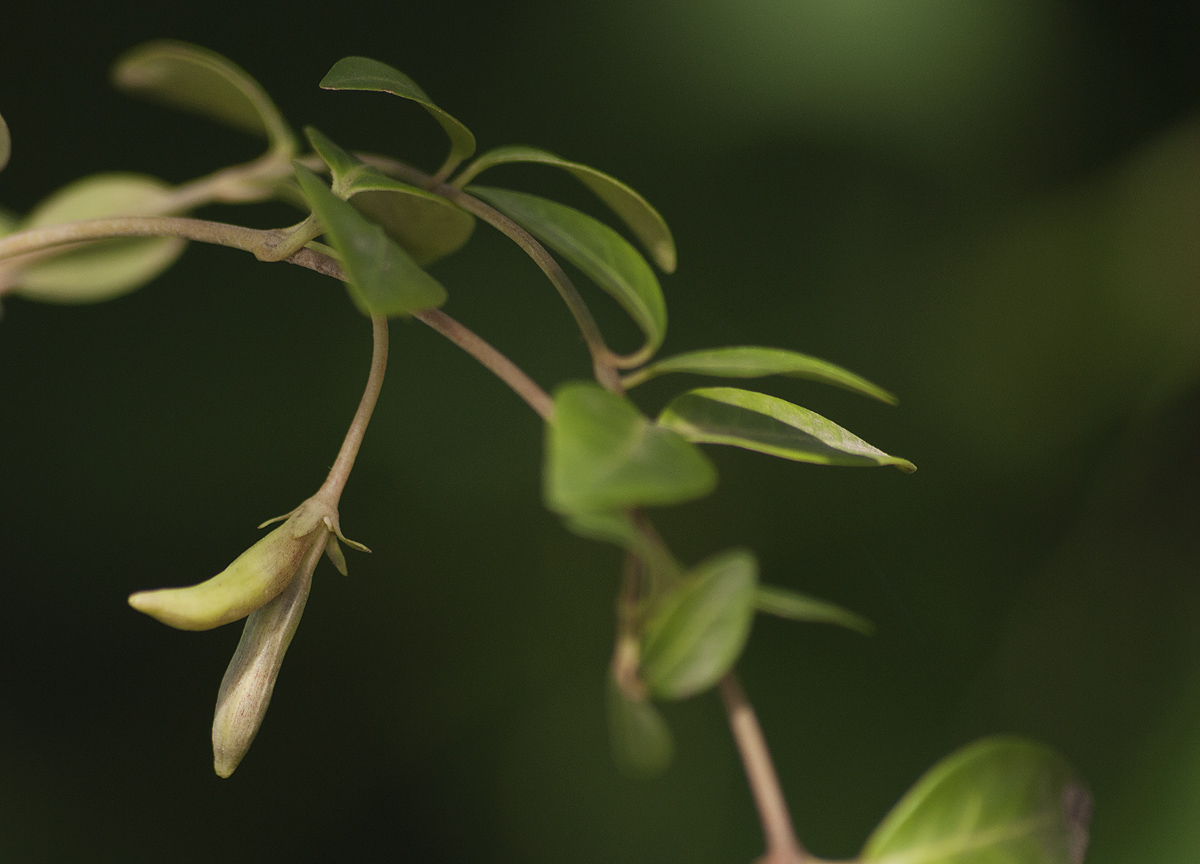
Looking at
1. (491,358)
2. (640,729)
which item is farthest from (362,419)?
(640,729)

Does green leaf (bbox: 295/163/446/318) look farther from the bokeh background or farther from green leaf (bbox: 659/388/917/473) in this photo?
the bokeh background

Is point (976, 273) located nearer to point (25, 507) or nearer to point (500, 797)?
point (500, 797)

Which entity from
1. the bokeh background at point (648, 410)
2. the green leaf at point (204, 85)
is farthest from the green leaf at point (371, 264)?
the bokeh background at point (648, 410)

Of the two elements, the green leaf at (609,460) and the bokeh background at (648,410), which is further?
the bokeh background at (648,410)

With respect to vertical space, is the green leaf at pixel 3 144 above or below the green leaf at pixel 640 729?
above

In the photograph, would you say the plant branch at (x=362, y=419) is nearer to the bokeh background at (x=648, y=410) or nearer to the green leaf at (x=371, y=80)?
the green leaf at (x=371, y=80)

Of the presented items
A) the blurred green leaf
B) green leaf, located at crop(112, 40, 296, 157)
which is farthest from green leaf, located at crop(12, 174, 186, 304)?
the blurred green leaf

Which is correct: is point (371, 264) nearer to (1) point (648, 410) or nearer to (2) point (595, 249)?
(2) point (595, 249)
